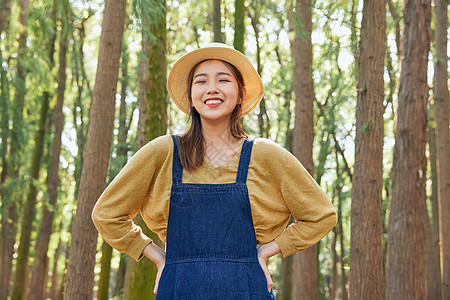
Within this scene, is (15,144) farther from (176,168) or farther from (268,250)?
(268,250)

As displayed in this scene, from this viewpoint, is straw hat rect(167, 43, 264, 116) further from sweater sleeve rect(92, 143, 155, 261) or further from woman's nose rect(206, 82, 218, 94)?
sweater sleeve rect(92, 143, 155, 261)

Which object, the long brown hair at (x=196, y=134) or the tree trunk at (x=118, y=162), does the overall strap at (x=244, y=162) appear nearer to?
the long brown hair at (x=196, y=134)

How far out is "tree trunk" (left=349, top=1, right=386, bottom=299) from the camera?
8.20m

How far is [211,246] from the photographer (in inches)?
102

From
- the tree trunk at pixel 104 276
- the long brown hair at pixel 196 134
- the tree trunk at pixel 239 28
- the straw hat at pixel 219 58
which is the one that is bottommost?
the tree trunk at pixel 104 276

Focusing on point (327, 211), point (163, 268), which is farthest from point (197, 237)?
point (327, 211)

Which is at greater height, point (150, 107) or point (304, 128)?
point (304, 128)

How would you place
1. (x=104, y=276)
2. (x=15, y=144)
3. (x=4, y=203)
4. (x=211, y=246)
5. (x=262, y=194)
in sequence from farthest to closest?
(x=15, y=144) → (x=4, y=203) → (x=104, y=276) → (x=262, y=194) → (x=211, y=246)

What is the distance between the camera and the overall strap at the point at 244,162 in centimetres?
266

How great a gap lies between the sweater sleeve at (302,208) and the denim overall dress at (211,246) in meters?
0.21

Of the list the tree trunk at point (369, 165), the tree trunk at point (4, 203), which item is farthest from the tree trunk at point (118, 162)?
the tree trunk at point (369, 165)

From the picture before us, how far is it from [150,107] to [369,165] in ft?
10.8

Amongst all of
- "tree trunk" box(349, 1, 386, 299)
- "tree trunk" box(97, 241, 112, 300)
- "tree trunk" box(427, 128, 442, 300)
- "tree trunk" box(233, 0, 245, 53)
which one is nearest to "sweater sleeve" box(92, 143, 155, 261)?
"tree trunk" box(233, 0, 245, 53)

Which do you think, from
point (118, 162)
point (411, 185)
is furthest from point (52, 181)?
point (411, 185)
